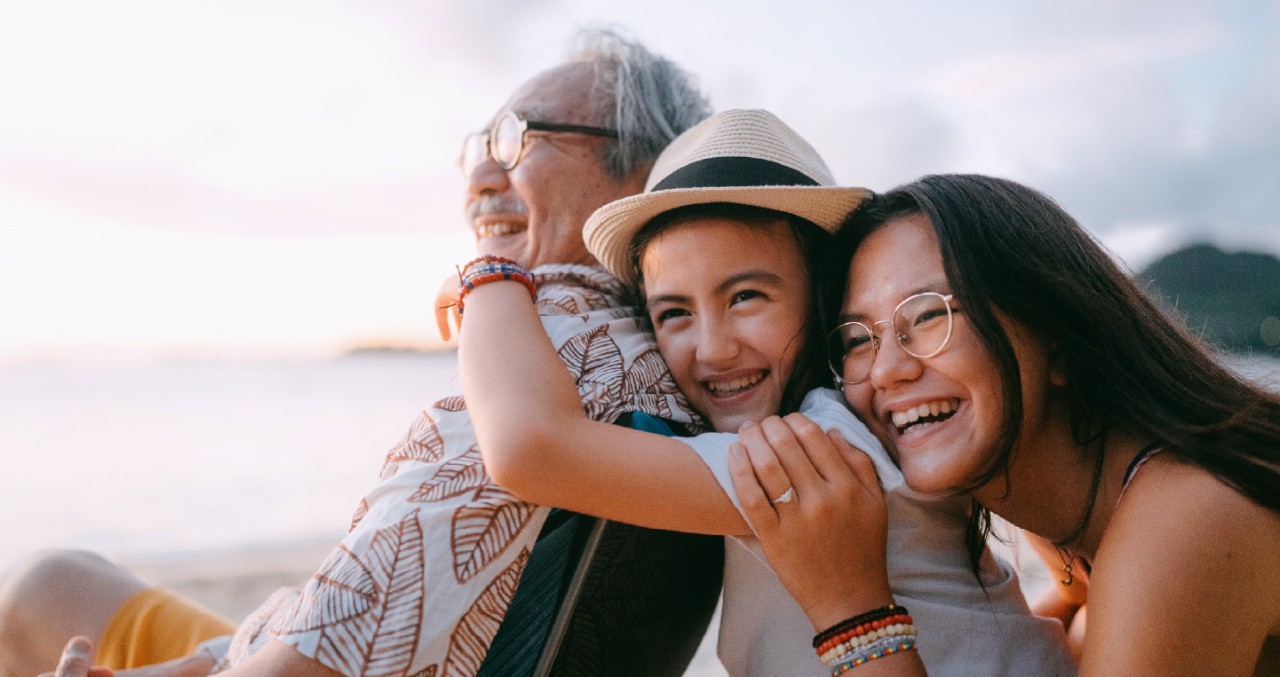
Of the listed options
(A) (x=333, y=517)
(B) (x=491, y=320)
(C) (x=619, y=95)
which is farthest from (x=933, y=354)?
(A) (x=333, y=517)

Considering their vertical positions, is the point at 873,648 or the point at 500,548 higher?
the point at 500,548

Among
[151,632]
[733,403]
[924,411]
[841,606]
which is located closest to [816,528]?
[841,606]

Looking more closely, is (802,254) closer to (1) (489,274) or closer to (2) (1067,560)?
(1) (489,274)

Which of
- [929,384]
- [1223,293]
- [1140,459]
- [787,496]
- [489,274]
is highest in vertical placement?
[489,274]

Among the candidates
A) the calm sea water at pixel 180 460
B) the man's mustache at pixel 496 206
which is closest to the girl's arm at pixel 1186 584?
the man's mustache at pixel 496 206

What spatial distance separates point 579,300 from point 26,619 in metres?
2.06

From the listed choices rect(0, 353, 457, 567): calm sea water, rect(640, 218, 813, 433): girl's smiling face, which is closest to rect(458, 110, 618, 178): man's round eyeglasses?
rect(640, 218, 813, 433): girl's smiling face

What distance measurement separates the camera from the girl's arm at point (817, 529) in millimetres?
1727

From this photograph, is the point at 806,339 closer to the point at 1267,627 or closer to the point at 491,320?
the point at 491,320

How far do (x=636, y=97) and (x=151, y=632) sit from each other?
2.36 m

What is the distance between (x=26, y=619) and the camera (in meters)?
2.69

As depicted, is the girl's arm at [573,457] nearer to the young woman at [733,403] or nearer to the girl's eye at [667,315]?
the young woman at [733,403]

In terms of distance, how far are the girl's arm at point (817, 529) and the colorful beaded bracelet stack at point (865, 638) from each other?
2 cm

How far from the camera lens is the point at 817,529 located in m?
1.73
